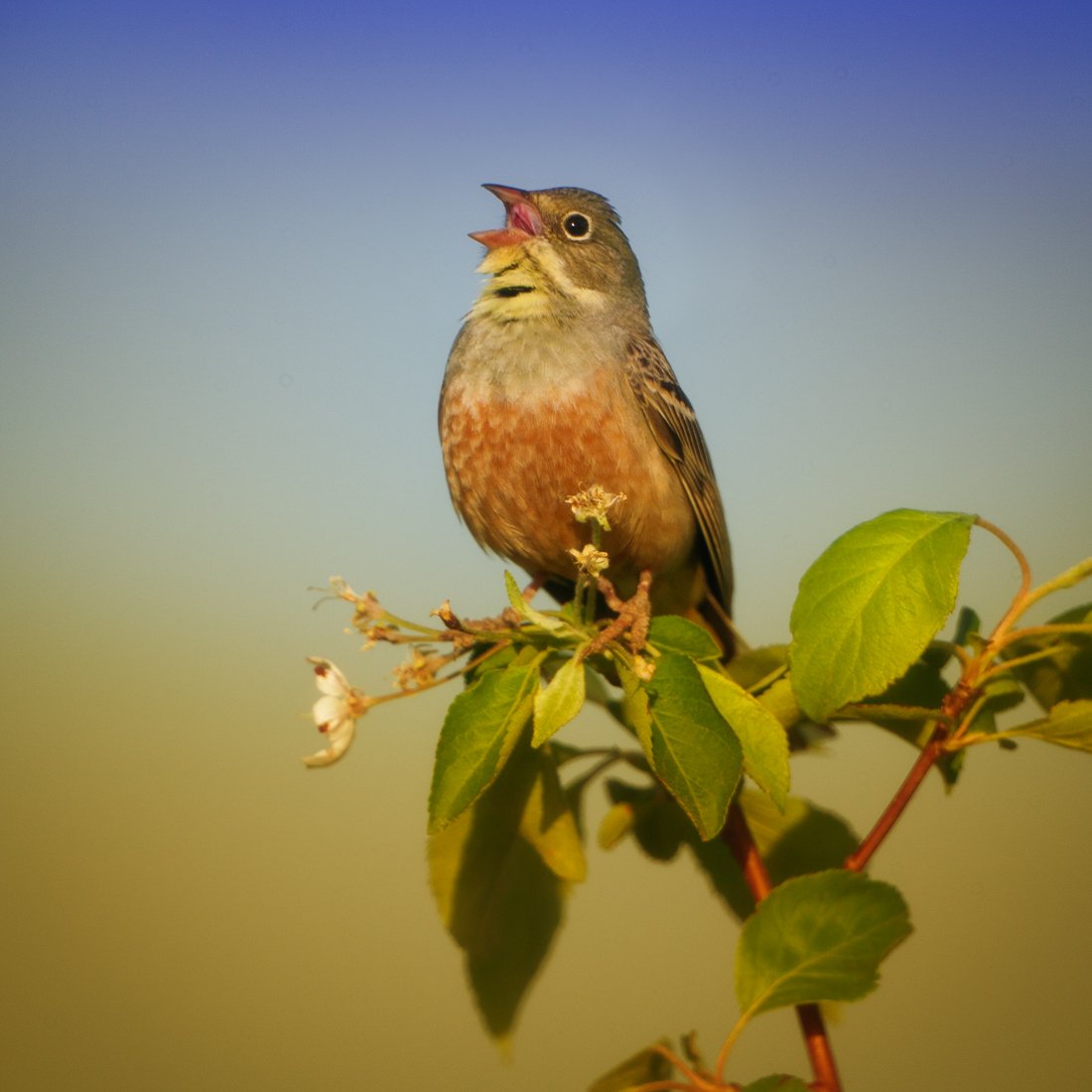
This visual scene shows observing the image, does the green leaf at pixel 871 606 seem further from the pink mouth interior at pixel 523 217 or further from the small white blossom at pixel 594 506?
the pink mouth interior at pixel 523 217

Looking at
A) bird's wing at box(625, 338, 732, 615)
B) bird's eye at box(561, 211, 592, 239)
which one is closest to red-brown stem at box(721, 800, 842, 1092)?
bird's wing at box(625, 338, 732, 615)

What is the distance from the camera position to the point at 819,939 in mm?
1433

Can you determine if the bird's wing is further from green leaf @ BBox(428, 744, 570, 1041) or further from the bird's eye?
green leaf @ BBox(428, 744, 570, 1041)

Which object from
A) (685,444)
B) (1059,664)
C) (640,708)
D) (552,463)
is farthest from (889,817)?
(685,444)

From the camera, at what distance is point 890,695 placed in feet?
5.91

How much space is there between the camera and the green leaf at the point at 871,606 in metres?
1.51

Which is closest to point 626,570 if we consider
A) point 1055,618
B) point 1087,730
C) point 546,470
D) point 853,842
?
point 546,470

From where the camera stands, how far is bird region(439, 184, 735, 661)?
3.07m

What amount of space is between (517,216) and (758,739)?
7.68ft

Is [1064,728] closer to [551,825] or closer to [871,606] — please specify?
[871,606]

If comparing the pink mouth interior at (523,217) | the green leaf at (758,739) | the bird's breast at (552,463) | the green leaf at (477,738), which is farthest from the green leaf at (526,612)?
the pink mouth interior at (523,217)

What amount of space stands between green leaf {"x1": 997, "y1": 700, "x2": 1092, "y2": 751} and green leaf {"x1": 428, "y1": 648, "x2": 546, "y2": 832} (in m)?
0.68

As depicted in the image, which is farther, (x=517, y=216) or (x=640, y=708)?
(x=517, y=216)

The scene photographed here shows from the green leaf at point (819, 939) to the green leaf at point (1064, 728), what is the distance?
0.33 meters
